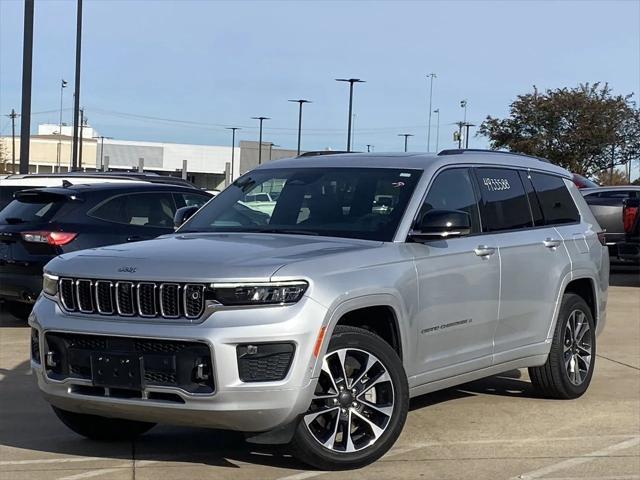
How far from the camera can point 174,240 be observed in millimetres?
5809

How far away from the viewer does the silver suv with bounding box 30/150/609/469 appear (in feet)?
15.8

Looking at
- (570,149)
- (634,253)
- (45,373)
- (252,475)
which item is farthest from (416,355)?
(570,149)

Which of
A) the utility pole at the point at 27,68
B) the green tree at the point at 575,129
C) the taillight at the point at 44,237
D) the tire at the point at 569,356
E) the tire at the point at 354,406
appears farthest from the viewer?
the green tree at the point at 575,129

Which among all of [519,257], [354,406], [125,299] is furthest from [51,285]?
[519,257]

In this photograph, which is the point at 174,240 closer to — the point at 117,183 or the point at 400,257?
the point at 400,257

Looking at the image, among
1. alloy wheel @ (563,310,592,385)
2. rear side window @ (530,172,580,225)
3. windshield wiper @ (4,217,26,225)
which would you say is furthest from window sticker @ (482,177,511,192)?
windshield wiper @ (4,217,26,225)

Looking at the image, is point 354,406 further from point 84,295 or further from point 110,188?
point 110,188

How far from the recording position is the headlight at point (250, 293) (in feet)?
15.8

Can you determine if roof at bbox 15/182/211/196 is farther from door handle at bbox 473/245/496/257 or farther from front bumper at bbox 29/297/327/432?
front bumper at bbox 29/297/327/432

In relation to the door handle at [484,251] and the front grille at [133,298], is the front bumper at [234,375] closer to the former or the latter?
the front grille at [133,298]

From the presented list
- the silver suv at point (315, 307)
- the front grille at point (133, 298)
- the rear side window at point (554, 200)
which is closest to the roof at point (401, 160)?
the silver suv at point (315, 307)

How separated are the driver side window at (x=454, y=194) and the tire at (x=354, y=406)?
4.06 feet

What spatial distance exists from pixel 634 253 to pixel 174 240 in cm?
1188

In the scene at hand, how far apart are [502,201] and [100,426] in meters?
3.21
